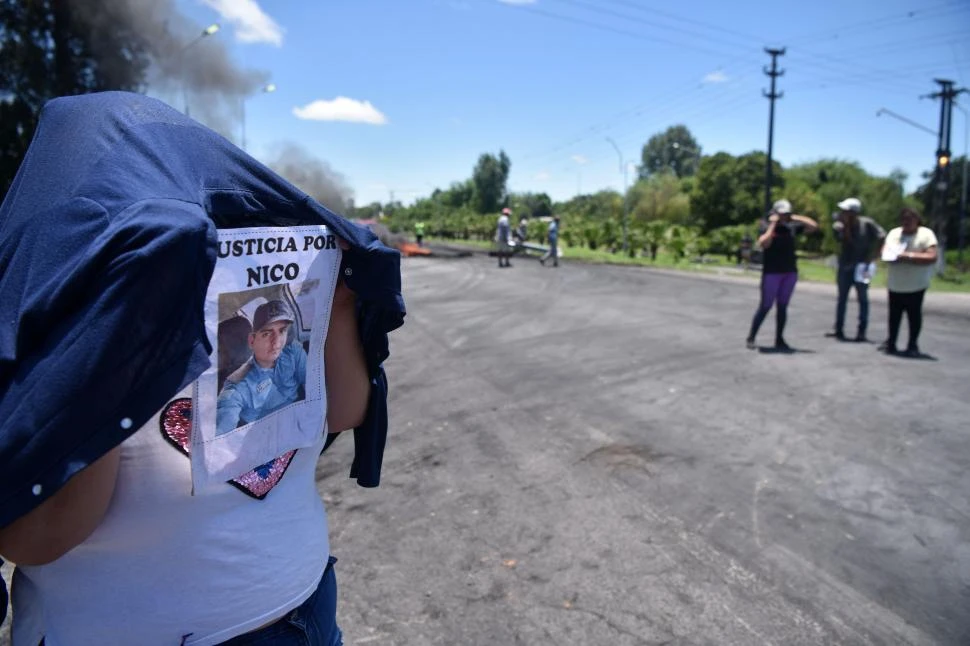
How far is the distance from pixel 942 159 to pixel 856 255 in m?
18.8

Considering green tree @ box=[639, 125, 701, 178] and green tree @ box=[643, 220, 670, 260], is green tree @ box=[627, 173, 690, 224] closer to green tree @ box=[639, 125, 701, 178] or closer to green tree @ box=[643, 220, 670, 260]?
green tree @ box=[643, 220, 670, 260]

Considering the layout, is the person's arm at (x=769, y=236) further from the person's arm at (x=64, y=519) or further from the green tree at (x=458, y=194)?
the green tree at (x=458, y=194)

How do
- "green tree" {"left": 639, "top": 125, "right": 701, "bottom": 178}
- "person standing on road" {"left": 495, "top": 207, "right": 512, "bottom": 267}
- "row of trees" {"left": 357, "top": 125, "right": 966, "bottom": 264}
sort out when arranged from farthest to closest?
"green tree" {"left": 639, "top": 125, "right": 701, "bottom": 178} → "row of trees" {"left": 357, "top": 125, "right": 966, "bottom": 264} → "person standing on road" {"left": 495, "top": 207, "right": 512, "bottom": 267}

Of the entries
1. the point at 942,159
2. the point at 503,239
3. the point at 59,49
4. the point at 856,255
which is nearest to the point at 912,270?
the point at 856,255

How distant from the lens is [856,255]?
28.0 feet

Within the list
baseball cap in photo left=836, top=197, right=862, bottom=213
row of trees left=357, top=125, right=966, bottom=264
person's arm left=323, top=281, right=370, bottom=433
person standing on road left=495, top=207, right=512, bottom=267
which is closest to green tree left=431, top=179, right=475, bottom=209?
row of trees left=357, top=125, right=966, bottom=264

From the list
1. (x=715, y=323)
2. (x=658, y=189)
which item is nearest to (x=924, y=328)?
(x=715, y=323)

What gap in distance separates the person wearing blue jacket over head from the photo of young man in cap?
0.07 m

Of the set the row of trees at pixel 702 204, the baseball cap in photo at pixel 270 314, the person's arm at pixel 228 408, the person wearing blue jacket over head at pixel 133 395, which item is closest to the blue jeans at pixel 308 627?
the person wearing blue jacket over head at pixel 133 395

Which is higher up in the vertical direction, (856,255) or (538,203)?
(538,203)

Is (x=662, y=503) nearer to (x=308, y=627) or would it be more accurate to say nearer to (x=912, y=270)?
(x=308, y=627)

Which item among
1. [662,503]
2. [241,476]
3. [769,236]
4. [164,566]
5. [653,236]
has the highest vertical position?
[653,236]

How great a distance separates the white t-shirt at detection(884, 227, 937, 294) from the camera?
7.40 metres

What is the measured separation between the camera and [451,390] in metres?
6.04
